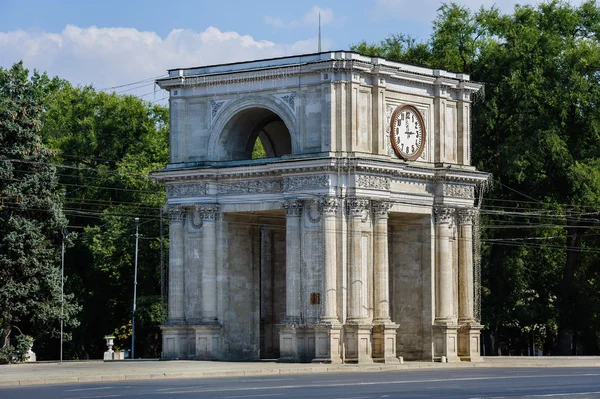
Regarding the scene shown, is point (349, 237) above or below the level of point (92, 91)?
below

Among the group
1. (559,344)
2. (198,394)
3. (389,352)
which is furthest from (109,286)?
(198,394)

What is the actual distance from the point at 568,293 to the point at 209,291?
28.4 m

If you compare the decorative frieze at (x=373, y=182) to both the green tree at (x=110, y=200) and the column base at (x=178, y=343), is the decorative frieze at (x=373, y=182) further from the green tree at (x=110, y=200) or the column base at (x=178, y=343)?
the green tree at (x=110, y=200)

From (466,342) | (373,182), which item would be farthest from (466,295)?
(373,182)

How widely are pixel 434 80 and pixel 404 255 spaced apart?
28.2 ft

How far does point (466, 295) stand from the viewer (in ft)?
231

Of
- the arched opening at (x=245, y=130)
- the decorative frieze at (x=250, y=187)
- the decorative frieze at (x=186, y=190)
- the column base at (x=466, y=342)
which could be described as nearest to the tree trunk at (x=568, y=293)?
the column base at (x=466, y=342)

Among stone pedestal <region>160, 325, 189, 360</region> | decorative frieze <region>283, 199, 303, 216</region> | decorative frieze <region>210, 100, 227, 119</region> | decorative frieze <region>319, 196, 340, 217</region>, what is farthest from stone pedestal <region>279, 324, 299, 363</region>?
decorative frieze <region>210, 100, 227, 119</region>

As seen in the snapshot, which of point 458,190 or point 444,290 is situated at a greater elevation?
point 458,190

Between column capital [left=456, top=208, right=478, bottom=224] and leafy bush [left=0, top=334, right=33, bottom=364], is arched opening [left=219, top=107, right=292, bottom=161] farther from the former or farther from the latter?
leafy bush [left=0, top=334, right=33, bottom=364]

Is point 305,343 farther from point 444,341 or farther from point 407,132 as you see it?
point 407,132

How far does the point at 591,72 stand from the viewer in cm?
8631

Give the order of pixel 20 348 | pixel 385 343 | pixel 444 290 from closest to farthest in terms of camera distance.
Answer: pixel 385 343 < pixel 444 290 < pixel 20 348

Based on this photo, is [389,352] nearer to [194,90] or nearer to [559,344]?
[194,90]
